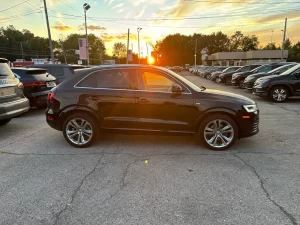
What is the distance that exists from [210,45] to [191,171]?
107141 millimetres

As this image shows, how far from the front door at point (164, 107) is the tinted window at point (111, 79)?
0.22 meters

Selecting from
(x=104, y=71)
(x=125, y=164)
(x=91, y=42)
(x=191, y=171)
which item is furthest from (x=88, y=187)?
(x=91, y=42)

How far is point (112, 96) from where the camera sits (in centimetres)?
Answer: 474

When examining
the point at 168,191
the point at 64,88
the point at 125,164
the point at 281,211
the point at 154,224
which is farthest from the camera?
the point at 64,88

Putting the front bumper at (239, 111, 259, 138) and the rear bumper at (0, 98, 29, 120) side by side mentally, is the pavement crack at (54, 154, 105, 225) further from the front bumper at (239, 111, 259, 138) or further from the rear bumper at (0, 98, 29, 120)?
the rear bumper at (0, 98, 29, 120)

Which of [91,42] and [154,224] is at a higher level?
[91,42]

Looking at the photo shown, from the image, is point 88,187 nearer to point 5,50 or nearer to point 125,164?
point 125,164

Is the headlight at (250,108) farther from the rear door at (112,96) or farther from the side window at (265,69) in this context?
the side window at (265,69)

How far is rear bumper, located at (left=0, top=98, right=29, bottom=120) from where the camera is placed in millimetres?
5555

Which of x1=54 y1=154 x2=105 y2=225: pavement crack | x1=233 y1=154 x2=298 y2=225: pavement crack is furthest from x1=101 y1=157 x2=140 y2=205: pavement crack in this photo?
x1=233 y1=154 x2=298 y2=225: pavement crack

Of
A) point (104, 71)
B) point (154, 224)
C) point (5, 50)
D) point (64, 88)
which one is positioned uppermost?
point (5, 50)

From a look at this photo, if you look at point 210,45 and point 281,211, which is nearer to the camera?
point 281,211

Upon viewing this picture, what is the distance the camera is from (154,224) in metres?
2.53

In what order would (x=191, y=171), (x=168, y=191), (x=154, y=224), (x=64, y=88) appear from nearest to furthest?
1. (x=154, y=224)
2. (x=168, y=191)
3. (x=191, y=171)
4. (x=64, y=88)
